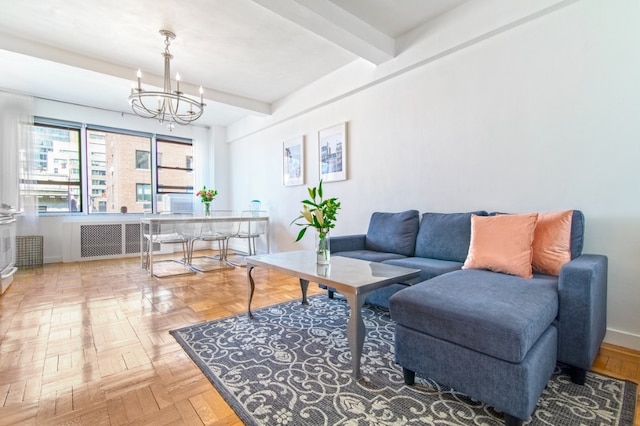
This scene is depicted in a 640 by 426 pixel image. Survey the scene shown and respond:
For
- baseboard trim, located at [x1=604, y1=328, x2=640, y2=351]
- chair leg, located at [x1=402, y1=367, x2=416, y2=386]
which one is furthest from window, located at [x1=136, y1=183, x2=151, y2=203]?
baseboard trim, located at [x1=604, y1=328, x2=640, y2=351]

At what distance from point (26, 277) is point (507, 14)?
229 inches

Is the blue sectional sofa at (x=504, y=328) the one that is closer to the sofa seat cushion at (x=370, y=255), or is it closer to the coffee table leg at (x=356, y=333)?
the coffee table leg at (x=356, y=333)

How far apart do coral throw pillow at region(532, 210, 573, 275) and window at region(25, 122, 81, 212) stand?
20.4 ft

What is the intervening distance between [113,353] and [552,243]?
2.84m

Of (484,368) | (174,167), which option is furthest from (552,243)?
(174,167)

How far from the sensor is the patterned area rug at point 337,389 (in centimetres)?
127

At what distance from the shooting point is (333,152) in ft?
12.9

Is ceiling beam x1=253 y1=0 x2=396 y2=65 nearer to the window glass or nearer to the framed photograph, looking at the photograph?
the framed photograph

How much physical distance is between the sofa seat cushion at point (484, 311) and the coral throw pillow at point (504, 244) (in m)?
0.18

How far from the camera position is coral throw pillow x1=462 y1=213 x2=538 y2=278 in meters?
1.84

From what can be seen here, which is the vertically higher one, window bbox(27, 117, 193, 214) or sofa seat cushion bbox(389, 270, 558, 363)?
window bbox(27, 117, 193, 214)

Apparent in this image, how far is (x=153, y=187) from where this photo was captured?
226 inches

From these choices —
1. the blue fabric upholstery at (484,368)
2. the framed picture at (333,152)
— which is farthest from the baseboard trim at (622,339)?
the framed picture at (333,152)

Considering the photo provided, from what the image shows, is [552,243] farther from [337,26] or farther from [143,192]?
[143,192]
